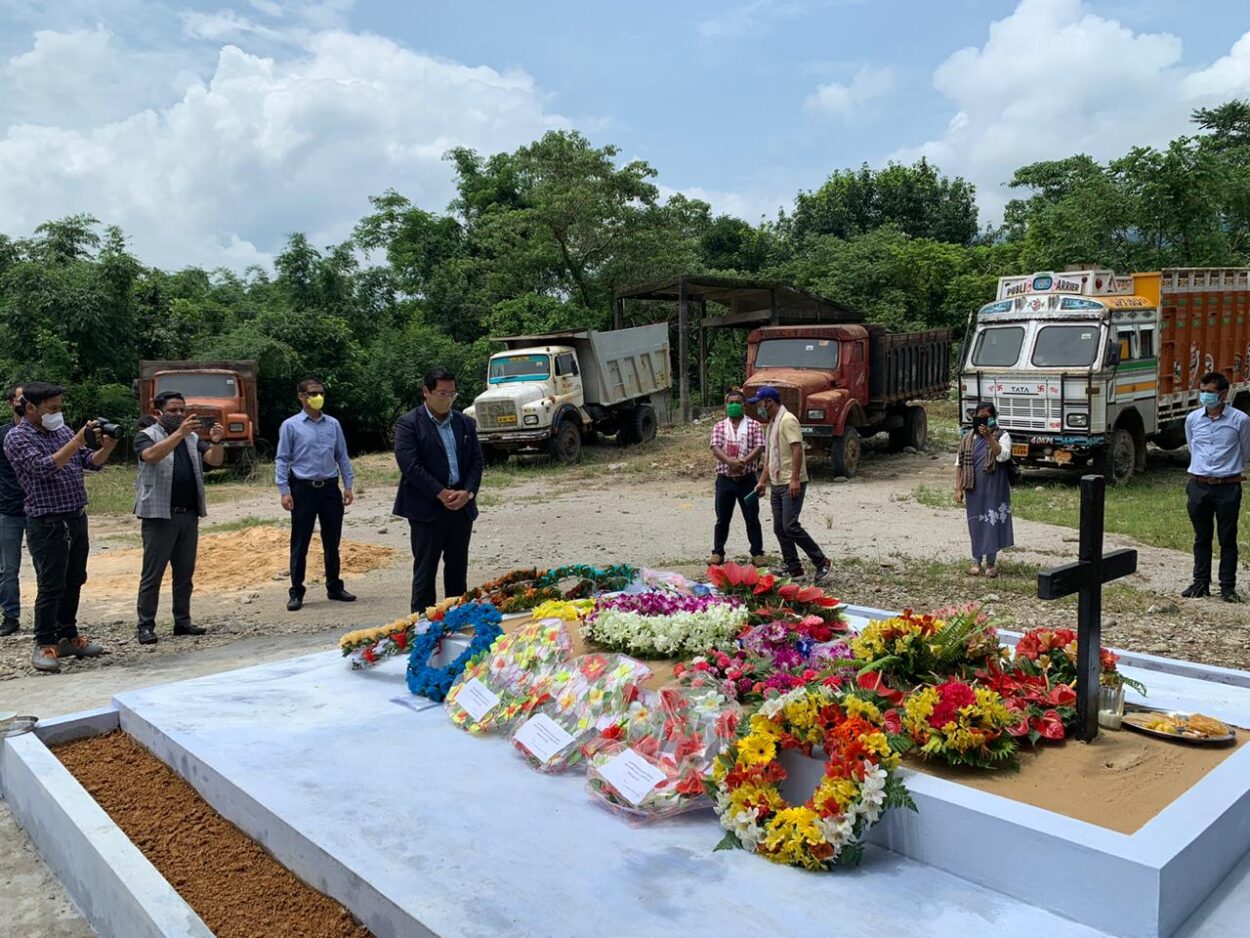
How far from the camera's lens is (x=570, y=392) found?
19250 mm

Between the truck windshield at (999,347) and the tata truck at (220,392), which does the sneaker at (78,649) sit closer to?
the tata truck at (220,392)

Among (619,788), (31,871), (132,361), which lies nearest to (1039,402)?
(619,788)

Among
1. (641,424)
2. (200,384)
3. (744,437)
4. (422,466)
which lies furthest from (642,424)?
(422,466)

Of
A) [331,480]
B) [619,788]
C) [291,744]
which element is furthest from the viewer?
[331,480]

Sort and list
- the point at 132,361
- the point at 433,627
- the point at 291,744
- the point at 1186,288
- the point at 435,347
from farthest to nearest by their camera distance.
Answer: the point at 435,347
the point at 132,361
the point at 1186,288
the point at 433,627
the point at 291,744

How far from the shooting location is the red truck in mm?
15195

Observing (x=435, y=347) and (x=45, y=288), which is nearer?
(x=45, y=288)

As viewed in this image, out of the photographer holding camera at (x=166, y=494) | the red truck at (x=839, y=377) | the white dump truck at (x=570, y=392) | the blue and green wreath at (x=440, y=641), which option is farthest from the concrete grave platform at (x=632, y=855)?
the white dump truck at (x=570, y=392)

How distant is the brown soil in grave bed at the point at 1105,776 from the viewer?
2.78m

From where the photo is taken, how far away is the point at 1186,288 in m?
14.4

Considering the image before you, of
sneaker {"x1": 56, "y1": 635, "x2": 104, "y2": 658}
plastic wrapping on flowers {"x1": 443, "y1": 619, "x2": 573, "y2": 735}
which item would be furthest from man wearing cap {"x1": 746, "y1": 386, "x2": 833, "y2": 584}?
sneaker {"x1": 56, "y1": 635, "x2": 104, "y2": 658}

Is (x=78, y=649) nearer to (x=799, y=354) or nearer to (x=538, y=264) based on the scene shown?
(x=799, y=354)

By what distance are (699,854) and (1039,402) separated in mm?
11733

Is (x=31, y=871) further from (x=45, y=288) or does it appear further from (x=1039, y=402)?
(x=45, y=288)
